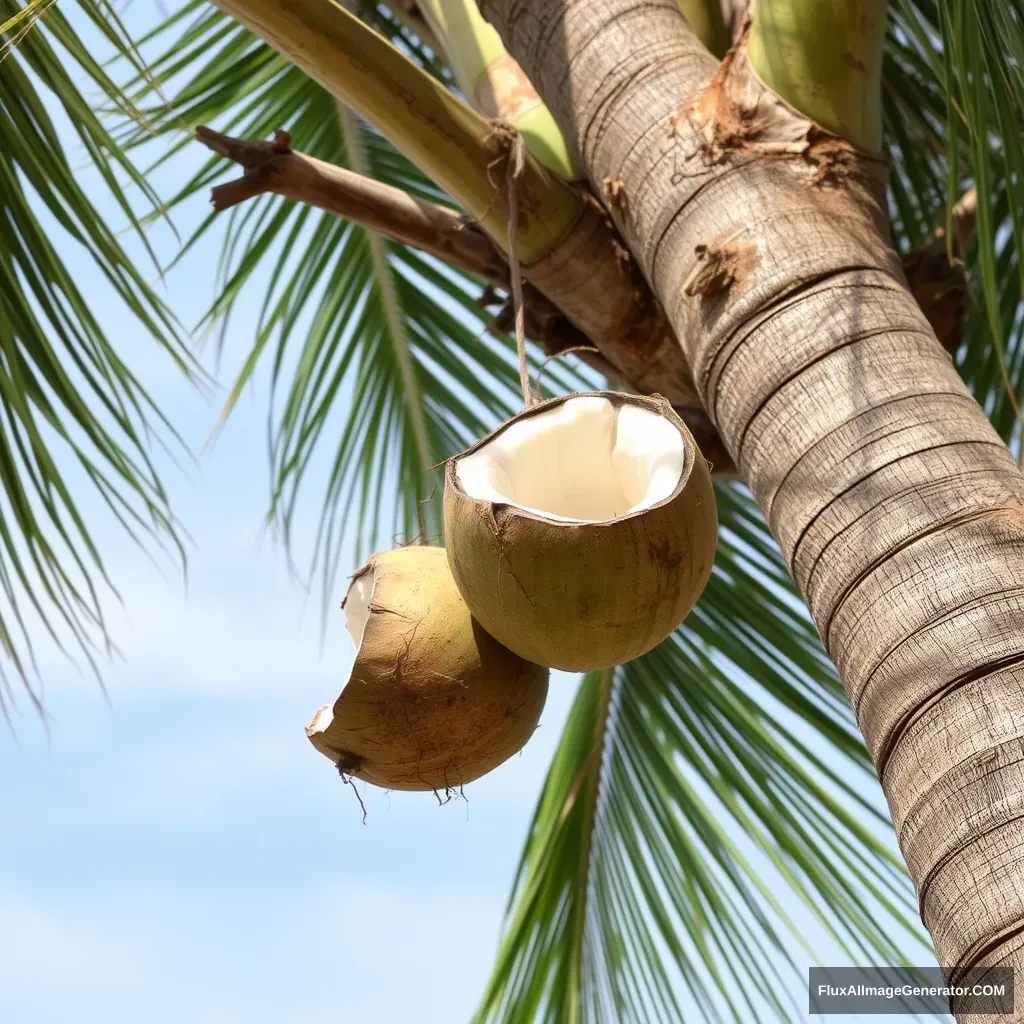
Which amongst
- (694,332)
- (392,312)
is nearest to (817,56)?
(694,332)

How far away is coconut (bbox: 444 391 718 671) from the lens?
1.11 metres

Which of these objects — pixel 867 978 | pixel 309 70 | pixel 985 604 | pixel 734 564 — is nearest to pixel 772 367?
pixel 985 604

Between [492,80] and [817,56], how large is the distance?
67cm

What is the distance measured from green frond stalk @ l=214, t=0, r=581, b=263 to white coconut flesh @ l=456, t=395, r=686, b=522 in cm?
54

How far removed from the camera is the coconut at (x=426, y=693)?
127 cm

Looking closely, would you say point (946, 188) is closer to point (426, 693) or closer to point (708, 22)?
point (708, 22)

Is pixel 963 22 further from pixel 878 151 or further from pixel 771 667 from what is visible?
pixel 771 667

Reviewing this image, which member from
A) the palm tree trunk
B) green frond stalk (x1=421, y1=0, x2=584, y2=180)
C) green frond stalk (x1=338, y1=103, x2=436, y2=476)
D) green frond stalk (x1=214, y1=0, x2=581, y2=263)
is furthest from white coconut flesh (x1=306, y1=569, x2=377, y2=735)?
green frond stalk (x1=338, y1=103, x2=436, y2=476)

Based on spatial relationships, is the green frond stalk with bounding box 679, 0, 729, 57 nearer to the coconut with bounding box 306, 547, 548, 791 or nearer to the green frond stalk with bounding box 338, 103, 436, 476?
the coconut with bounding box 306, 547, 548, 791

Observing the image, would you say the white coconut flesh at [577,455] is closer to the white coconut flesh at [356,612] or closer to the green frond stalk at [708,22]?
the white coconut flesh at [356,612]

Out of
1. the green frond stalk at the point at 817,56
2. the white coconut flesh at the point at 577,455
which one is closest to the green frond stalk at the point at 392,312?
the green frond stalk at the point at 817,56

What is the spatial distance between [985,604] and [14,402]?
152 cm

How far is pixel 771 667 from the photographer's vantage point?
2.57 m

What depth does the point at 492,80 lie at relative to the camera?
2.11 metres
